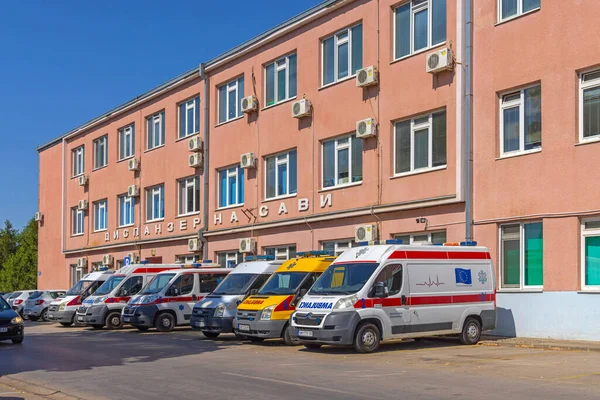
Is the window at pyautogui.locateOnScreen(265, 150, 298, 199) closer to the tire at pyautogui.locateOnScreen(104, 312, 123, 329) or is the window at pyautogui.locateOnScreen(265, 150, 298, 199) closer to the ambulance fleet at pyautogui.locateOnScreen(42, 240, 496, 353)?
the ambulance fleet at pyautogui.locateOnScreen(42, 240, 496, 353)

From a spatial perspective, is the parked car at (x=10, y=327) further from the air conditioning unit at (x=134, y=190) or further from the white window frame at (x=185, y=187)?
the air conditioning unit at (x=134, y=190)

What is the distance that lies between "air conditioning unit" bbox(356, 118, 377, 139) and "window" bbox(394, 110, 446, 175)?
70 cm

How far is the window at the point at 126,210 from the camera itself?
135 ft

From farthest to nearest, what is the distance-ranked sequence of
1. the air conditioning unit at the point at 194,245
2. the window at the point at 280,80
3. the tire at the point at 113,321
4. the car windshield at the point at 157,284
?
the air conditioning unit at the point at 194,245 < the window at the point at 280,80 < the tire at the point at 113,321 < the car windshield at the point at 157,284

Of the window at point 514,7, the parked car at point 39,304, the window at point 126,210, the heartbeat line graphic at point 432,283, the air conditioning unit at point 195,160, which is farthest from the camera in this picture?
the window at point 126,210

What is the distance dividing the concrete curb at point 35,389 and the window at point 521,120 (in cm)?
1336

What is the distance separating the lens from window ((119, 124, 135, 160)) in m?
41.2

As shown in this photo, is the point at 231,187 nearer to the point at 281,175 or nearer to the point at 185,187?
the point at 281,175

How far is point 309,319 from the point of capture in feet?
56.5

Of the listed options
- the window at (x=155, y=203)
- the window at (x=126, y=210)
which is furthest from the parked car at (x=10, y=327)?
the window at (x=126, y=210)

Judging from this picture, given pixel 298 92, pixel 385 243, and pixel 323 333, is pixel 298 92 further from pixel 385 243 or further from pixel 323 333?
pixel 323 333

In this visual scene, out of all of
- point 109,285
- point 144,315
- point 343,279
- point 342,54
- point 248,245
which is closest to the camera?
point 343,279

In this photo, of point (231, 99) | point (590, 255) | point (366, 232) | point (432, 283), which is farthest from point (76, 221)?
point (590, 255)

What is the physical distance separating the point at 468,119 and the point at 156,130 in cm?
2062
